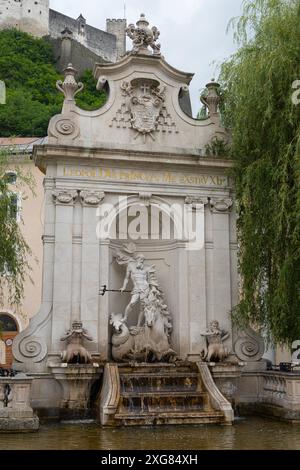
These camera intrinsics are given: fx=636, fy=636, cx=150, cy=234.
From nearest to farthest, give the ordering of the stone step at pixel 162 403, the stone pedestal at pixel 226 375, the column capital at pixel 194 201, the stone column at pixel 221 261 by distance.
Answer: the stone step at pixel 162 403
the stone pedestal at pixel 226 375
the stone column at pixel 221 261
the column capital at pixel 194 201

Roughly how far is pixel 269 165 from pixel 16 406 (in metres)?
6.62

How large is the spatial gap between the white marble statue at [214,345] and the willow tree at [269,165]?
1.91 feet

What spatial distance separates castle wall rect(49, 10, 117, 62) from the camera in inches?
2749

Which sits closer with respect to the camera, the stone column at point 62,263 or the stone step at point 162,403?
the stone step at point 162,403

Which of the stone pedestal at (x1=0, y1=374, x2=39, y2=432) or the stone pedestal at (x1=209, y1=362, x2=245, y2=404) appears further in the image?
the stone pedestal at (x1=209, y1=362, x2=245, y2=404)

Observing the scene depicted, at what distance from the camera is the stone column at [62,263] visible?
12.9m

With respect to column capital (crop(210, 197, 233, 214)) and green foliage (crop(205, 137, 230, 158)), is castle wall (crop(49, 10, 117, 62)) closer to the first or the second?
green foliage (crop(205, 137, 230, 158))

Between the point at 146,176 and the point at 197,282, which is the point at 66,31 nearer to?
the point at 146,176

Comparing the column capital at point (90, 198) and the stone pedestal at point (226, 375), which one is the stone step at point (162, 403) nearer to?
the stone pedestal at point (226, 375)

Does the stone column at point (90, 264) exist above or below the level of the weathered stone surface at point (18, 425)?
above

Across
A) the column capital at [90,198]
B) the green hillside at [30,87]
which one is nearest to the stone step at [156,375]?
the column capital at [90,198]

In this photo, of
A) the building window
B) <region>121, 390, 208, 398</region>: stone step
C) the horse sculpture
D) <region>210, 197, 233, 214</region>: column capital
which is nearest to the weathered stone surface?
<region>121, 390, 208, 398</region>: stone step

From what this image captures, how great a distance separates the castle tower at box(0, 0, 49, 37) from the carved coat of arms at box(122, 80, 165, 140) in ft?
189

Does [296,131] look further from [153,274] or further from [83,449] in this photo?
[83,449]
